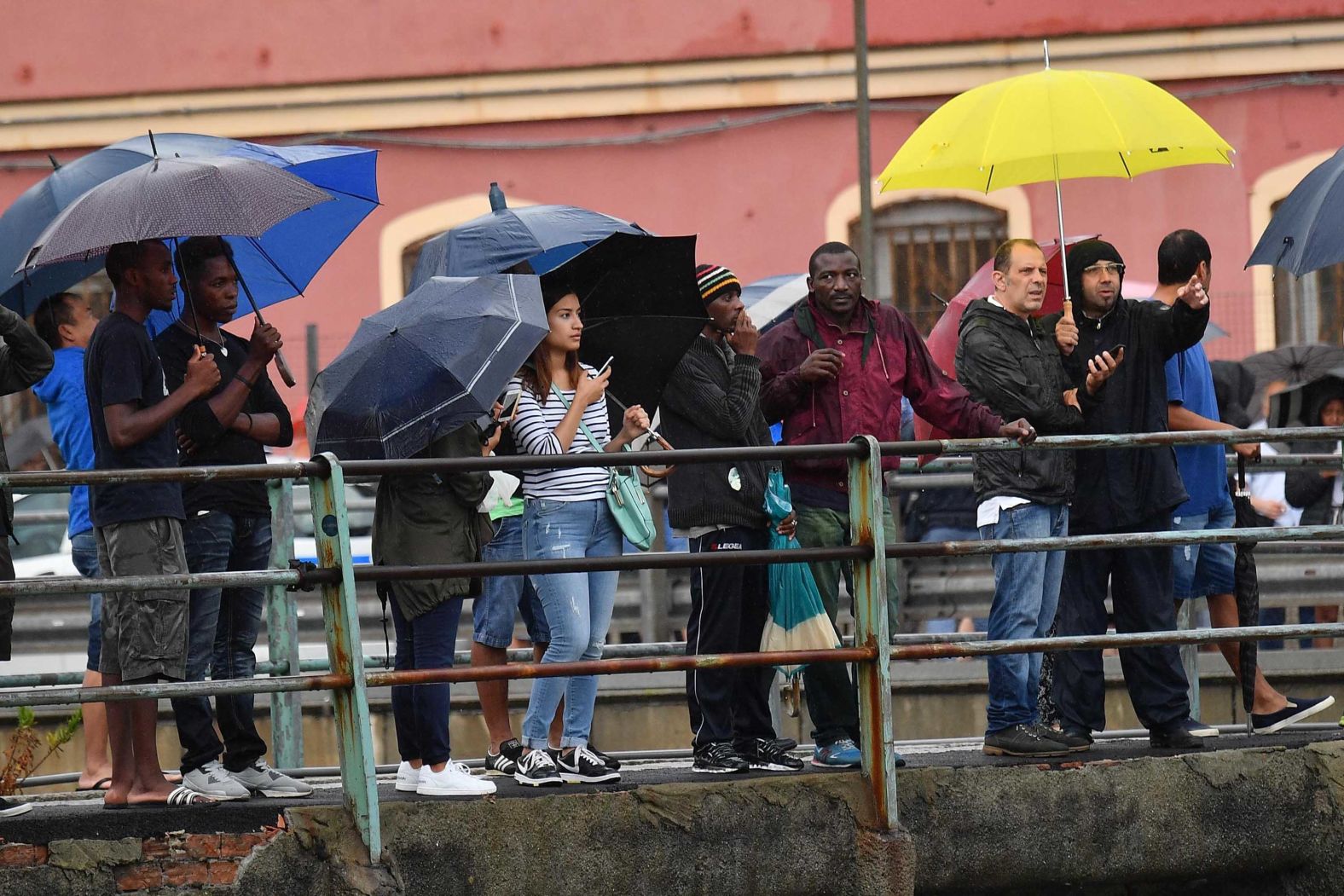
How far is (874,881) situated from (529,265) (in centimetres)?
249

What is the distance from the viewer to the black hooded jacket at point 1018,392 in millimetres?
6801

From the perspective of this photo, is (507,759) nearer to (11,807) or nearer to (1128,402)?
(11,807)

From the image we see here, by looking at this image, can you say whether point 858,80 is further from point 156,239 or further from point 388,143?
point 156,239

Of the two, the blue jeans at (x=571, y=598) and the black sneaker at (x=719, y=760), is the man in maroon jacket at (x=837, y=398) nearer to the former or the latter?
the black sneaker at (x=719, y=760)

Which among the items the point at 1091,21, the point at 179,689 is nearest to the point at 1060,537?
the point at 179,689

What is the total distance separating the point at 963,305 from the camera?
28.2 ft

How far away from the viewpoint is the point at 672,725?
9766mm

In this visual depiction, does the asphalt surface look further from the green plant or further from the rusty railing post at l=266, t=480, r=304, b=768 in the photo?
the rusty railing post at l=266, t=480, r=304, b=768

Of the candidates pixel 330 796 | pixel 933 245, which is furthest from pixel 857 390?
pixel 933 245

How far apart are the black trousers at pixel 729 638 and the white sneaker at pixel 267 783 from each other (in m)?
1.35

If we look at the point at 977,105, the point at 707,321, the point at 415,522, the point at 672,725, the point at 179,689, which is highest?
the point at 977,105

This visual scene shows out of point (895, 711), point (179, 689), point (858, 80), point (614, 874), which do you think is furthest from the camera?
point (858, 80)

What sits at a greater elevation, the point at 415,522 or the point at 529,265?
the point at 529,265

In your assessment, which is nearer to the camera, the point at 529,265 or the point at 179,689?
the point at 179,689
